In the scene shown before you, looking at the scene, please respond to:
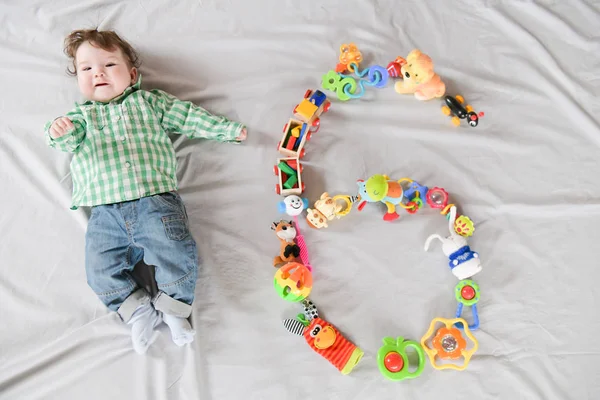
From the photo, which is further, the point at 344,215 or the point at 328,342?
the point at 344,215

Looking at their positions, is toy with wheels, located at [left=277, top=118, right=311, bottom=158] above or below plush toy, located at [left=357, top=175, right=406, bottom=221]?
above

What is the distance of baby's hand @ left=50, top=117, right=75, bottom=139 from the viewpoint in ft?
3.46

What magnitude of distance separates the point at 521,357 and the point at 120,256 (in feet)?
3.02

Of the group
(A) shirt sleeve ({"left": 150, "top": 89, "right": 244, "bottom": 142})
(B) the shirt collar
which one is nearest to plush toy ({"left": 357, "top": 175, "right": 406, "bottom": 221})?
(A) shirt sleeve ({"left": 150, "top": 89, "right": 244, "bottom": 142})

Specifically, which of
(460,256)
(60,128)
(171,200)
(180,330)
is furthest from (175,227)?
(460,256)

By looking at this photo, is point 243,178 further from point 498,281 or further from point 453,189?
point 498,281

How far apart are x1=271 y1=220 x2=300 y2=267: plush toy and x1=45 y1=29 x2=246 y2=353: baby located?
191mm

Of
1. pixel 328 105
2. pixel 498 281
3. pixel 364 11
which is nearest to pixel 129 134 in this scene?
pixel 328 105

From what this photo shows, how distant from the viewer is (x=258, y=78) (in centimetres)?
126

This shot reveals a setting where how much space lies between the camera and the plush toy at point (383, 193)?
108cm

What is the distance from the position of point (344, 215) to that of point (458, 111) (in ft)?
1.27

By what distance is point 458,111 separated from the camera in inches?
47.3

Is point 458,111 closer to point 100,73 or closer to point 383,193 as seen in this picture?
point 383,193

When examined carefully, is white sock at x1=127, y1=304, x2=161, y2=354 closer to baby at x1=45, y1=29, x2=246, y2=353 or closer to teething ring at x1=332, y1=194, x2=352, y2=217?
baby at x1=45, y1=29, x2=246, y2=353
